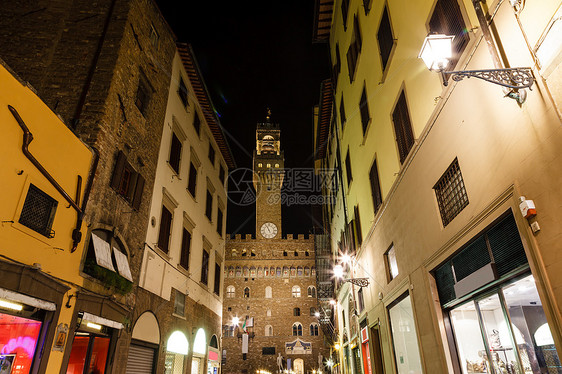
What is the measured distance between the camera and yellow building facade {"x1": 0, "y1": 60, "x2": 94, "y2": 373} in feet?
17.1

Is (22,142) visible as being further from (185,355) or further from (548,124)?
(185,355)

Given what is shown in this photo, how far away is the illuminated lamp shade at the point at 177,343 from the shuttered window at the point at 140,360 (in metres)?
0.82

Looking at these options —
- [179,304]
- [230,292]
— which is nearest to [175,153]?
[179,304]

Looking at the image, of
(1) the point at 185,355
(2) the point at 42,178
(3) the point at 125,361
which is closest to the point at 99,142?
(2) the point at 42,178

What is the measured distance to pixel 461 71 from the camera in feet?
11.8

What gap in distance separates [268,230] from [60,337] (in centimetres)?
4357

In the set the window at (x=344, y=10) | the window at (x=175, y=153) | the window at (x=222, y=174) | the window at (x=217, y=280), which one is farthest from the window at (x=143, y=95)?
the window at (x=217, y=280)

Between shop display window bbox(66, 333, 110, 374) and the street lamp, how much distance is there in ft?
26.6

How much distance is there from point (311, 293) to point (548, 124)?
4363cm

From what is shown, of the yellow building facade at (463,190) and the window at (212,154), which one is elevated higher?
the window at (212,154)

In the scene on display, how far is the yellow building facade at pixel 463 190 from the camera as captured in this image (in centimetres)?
349

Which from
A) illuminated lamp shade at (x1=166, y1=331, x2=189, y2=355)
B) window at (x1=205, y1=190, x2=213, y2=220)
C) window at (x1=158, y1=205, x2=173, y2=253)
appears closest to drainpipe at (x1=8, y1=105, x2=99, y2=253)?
window at (x1=158, y1=205, x2=173, y2=253)

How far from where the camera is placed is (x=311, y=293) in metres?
44.4

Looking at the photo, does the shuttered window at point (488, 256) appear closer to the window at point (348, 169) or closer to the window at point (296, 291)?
the window at point (348, 169)
